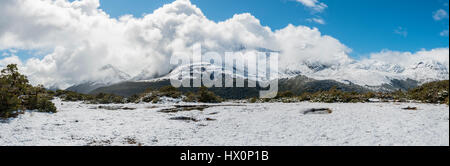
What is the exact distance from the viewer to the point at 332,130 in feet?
40.0

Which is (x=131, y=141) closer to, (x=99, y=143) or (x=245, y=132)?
(x=99, y=143)

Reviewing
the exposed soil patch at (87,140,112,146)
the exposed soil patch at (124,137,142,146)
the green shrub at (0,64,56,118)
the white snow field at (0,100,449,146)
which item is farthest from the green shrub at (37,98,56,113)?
the exposed soil patch at (124,137,142,146)

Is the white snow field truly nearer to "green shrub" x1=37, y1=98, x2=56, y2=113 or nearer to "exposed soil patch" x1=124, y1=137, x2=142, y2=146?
"exposed soil patch" x1=124, y1=137, x2=142, y2=146

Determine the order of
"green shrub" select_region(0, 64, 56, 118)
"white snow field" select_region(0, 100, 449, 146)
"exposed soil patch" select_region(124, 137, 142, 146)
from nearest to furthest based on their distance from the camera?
"white snow field" select_region(0, 100, 449, 146) → "exposed soil patch" select_region(124, 137, 142, 146) → "green shrub" select_region(0, 64, 56, 118)

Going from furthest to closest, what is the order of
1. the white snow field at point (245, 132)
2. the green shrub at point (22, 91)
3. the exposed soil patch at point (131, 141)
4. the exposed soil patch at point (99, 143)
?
the green shrub at point (22, 91), the exposed soil patch at point (131, 141), the exposed soil patch at point (99, 143), the white snow field at point (245, 132)

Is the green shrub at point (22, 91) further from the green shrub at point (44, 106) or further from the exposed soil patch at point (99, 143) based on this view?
the exposed soil patch at point (99, 143)

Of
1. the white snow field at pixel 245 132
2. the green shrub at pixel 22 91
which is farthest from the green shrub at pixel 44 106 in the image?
the white snow field at pixel 245 132

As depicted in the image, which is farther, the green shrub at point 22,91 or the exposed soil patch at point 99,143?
the green shrub at point 22,91

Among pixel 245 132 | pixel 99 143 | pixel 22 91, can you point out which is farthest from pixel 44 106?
pixel 245 132

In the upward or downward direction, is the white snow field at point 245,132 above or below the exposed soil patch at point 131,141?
above
